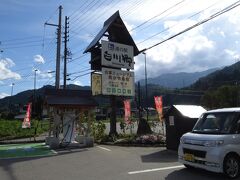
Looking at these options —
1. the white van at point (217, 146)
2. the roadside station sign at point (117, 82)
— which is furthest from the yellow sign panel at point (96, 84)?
the white van at point (217, 146)

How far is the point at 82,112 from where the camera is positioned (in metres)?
19.1

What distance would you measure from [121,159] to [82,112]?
23.3 ft

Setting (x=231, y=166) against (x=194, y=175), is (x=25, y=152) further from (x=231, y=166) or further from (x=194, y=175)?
(x=231, y=166)

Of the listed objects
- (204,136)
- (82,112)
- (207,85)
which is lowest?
(204,136)

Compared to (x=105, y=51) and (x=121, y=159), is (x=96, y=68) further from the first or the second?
(x=121, y=159)

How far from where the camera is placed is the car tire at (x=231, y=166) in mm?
8497

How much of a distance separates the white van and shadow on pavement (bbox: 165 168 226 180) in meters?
0.23

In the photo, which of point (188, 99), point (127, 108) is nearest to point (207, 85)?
point (188, 99)

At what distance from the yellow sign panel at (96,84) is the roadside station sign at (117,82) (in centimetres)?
19

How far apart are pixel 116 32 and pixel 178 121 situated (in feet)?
29.5

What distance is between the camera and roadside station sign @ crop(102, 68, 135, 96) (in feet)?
63.3

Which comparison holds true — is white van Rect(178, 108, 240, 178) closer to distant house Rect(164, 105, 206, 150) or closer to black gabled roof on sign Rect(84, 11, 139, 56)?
distant house Rect(164, 105, 206, 150)

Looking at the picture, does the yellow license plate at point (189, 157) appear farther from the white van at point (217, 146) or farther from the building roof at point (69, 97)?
the building roof at point (69, 97)

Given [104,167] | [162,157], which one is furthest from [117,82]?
[104,167]
